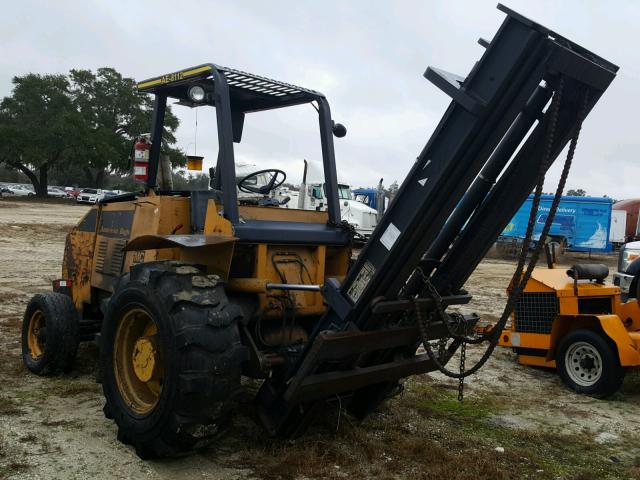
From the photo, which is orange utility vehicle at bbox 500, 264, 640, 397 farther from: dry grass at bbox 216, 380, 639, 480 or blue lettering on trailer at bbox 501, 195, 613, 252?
blue lettering on trailer at bbox 501, 195, 613, 252

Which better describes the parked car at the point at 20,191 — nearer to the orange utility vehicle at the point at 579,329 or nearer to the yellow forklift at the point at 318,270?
the orange utility vehicle at the point at 579,329

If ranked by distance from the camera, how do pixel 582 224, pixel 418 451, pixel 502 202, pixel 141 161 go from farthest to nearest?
pixel 582 224 → pixel 141 161 → pixel 418 451 → pixel 502 202

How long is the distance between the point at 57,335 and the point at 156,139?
194cm

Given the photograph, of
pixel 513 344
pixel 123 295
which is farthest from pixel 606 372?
pixel 123 295

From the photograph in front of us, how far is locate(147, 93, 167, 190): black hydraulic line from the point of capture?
17.5ft

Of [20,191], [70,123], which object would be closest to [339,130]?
[70,123]

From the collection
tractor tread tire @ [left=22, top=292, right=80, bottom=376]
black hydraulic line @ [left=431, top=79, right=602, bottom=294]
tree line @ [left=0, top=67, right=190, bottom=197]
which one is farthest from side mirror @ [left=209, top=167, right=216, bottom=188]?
tree line @ [left=0, top=67, right=190, bottom=197]

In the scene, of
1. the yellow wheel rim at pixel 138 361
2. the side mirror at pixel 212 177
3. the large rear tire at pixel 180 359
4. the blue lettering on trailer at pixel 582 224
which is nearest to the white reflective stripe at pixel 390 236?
the large rear tire at pixel 180 359

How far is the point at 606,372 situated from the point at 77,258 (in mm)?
5375

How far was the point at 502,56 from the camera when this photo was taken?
3010 millimetres

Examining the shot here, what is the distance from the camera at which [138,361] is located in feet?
13.2

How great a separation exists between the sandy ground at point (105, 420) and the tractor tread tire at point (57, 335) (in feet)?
0.35

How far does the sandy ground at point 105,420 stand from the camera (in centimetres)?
371

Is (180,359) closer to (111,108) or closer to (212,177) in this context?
(212,177)
